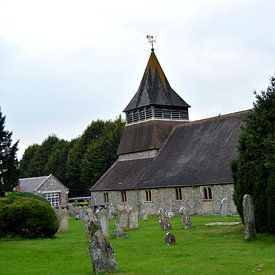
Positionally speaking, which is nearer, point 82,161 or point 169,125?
point 169,125

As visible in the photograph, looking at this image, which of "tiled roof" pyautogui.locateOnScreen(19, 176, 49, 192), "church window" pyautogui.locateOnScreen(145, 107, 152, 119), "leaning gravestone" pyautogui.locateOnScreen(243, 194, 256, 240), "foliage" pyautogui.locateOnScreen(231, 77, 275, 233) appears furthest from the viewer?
"tiled roof" pyautogui.locateOnScreen(19, 176, 49, 192)

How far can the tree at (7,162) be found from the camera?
2159 inches

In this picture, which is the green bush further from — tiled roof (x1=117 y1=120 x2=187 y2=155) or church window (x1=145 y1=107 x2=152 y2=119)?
church window (x1=145 y1=107 x2=152 y2=119)

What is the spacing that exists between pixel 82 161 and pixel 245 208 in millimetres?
51901

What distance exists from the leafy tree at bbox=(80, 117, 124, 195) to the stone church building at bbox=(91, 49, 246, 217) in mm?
14331

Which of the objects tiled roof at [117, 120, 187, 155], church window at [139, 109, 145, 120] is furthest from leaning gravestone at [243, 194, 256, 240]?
church window at [139, 109, 145, 120]

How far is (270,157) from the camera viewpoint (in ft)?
52.9

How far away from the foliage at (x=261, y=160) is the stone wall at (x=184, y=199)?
643 inches

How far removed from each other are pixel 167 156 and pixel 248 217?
27.2 metres

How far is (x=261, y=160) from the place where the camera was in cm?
1709

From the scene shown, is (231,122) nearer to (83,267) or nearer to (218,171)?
(218,171)

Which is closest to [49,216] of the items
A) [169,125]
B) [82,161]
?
[169,125]

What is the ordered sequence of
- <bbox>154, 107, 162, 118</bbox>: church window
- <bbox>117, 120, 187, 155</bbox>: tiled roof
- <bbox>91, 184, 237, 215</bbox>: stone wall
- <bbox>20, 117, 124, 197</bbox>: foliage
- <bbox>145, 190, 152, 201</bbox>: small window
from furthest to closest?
1. <bbox>20, 117, 124, 197</bbox>: foliage
2. <bbox>154, 107, 162, 118</bbox>: church window
3. <bbox>117, 120, 187, 155</bbox>: tiled roof
4. <bbox>145, 190, 152, 201</bbox>: small window
5. <bbox>91, 184, 237, 215</bbox>: stone wall

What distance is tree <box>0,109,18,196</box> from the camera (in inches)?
2159
